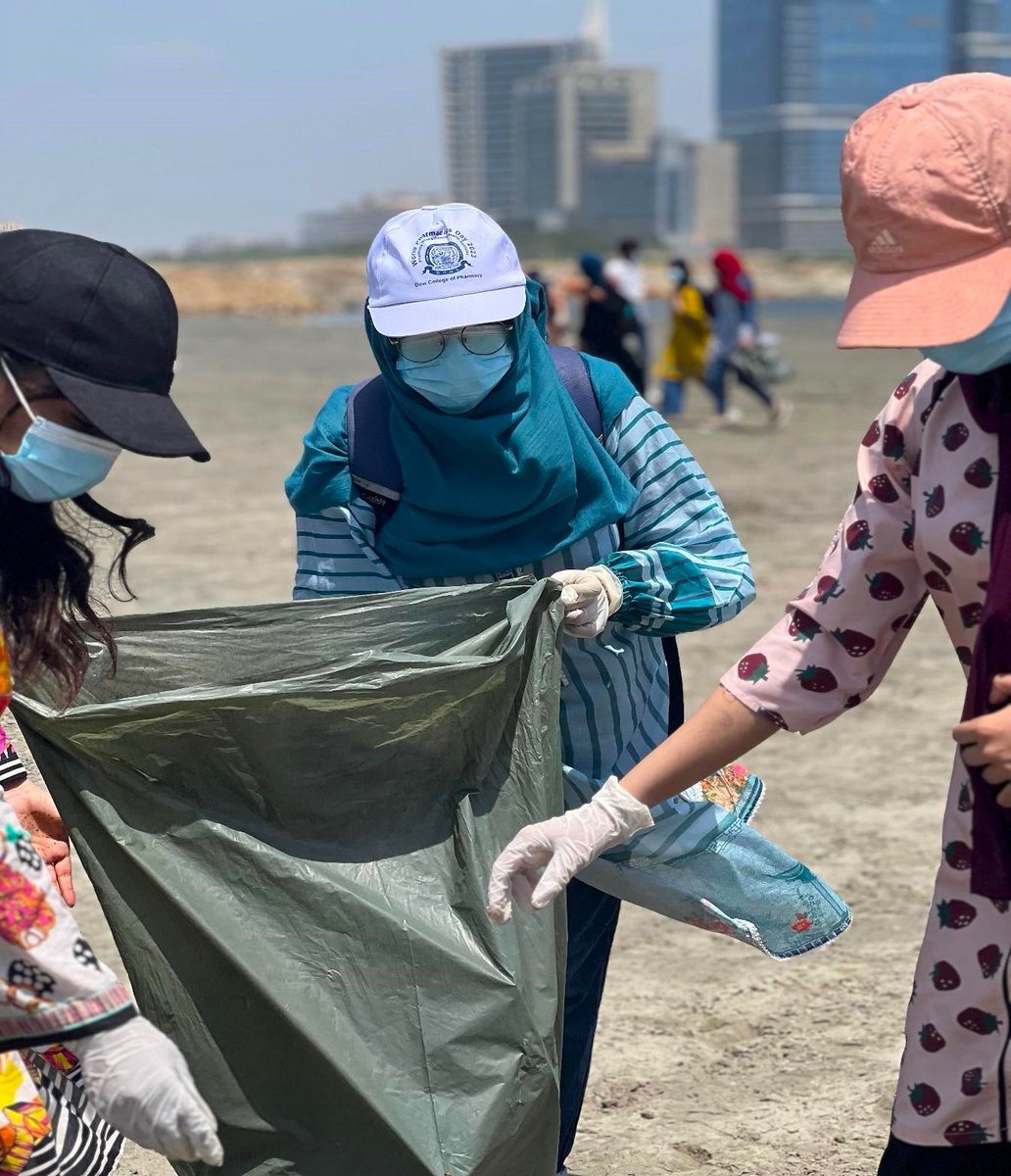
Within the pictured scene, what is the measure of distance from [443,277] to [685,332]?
12395 mm

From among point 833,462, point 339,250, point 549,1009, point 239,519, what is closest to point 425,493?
point 549,1009

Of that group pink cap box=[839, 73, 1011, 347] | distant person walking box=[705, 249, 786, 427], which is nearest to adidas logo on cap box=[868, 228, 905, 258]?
pink cap box=[839, 73, 1011, 347]

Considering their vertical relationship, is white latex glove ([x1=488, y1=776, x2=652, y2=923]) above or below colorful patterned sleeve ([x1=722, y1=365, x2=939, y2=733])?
below

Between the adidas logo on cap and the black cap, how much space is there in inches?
28.6

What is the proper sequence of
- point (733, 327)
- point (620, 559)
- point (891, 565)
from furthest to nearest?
1. point (733, 327)
2. point (620, 559)
3. point (891, 565)

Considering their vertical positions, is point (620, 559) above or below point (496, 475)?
below

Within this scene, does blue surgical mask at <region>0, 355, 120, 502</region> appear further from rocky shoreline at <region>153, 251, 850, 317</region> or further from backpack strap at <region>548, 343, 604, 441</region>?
rocky shoreline at <region>153, 251, 850, 317</region>

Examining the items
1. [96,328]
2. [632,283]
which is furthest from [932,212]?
[632,283]

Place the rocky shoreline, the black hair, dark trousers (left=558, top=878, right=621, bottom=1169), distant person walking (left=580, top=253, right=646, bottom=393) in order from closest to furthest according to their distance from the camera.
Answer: the black hair, dark trousers (left=558, top=878, right=621, bottom=1169), distant person walking (left=580, top=253, right=646, bottom=393), the rocky shoreline

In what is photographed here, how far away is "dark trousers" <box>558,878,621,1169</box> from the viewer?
2.68m

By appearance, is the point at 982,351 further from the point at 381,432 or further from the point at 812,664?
the point at 381,432

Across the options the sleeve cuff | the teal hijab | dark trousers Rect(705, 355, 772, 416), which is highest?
the teal hijab

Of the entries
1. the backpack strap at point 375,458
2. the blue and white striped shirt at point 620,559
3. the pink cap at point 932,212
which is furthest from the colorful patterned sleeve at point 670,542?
the pink cap at point 932,212

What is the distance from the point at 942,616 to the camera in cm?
180
